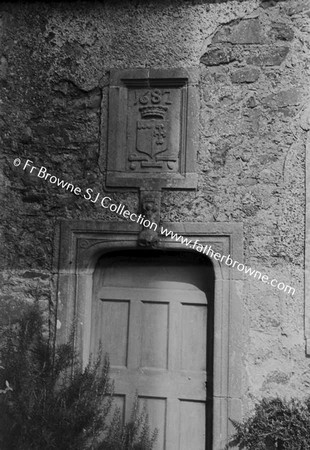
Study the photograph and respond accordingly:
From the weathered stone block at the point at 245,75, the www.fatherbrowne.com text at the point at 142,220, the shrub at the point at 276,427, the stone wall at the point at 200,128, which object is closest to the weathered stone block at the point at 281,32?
the stone wall at the point at 200,128

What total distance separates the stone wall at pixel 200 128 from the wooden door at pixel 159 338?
362mm

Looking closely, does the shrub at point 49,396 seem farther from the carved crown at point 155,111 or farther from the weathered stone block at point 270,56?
the weathered stone block at point 270,56

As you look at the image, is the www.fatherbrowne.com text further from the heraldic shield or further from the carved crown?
the carved crown

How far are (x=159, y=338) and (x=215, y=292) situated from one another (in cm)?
54

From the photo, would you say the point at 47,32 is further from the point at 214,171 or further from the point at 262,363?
the point at 262,363

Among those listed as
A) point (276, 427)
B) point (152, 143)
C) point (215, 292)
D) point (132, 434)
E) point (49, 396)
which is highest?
point (152, 143)

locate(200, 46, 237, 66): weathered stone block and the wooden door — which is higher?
locate(200, 46, 237, 66): weathered stone block

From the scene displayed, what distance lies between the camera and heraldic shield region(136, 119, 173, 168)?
4.21 meters

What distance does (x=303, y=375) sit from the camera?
3.90m

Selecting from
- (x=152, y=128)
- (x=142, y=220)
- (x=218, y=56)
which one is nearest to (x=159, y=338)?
(x=142, y=220)

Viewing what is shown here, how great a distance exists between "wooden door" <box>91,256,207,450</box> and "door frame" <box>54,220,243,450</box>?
159 mm

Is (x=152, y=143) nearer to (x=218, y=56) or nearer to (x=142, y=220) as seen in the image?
(x=142, y=220)

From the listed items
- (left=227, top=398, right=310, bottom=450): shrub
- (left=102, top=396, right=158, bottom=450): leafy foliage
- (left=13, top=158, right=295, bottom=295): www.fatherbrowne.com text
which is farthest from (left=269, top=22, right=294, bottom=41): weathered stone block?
(left=102, top=396, right=158, bottom=450): leafy foliage

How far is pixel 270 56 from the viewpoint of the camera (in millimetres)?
4148
